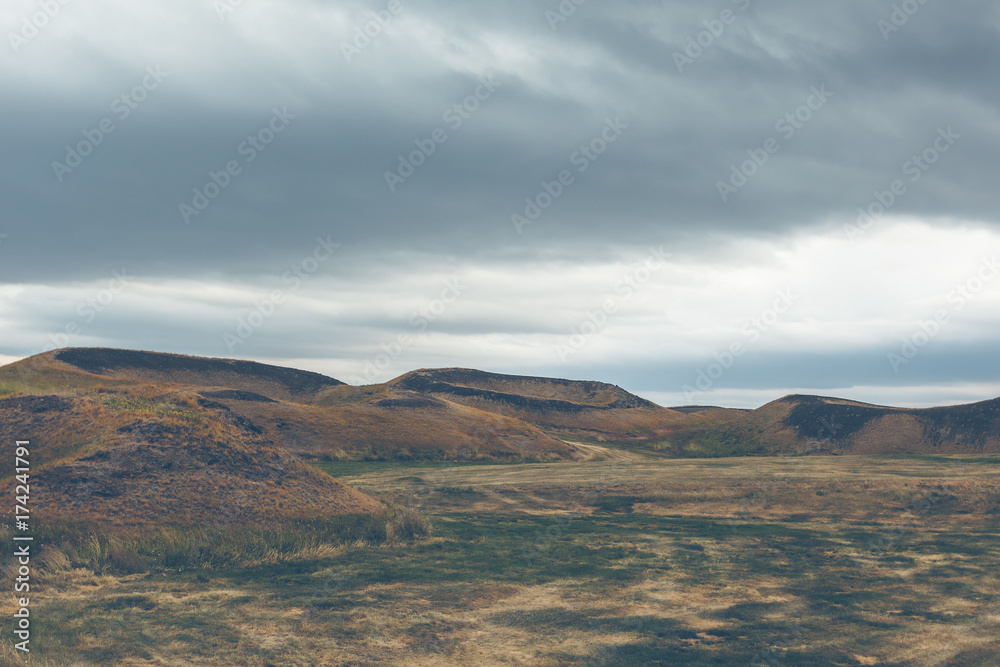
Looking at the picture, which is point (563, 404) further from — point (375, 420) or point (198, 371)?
point (198, 371)

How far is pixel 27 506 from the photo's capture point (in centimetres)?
2081

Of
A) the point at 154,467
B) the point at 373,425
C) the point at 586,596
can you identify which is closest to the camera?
the point at 586,596

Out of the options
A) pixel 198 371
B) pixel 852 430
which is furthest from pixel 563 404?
pixel 198 371

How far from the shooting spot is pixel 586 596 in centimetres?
1755

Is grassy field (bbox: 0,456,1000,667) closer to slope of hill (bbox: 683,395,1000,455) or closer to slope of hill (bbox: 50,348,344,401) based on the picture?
slope of hill (bbox: 683,395,1000,455)

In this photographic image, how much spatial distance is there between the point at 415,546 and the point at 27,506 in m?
11.2

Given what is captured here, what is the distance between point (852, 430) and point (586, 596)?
71.4 m

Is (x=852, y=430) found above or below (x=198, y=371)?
below

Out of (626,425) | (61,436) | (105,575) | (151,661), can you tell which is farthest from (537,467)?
(626,425)

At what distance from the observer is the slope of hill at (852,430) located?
72.1m

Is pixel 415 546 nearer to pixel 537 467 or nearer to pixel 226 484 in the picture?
pixel 226 484

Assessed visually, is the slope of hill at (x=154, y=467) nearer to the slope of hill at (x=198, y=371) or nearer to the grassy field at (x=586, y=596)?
the grassy field at (x=586, y=596)

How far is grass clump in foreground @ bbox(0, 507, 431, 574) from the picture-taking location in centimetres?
1888

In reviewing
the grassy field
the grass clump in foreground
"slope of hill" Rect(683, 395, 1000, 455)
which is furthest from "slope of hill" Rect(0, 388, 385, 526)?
"slope of hill" Rect(683, 395, 1000, 455)
